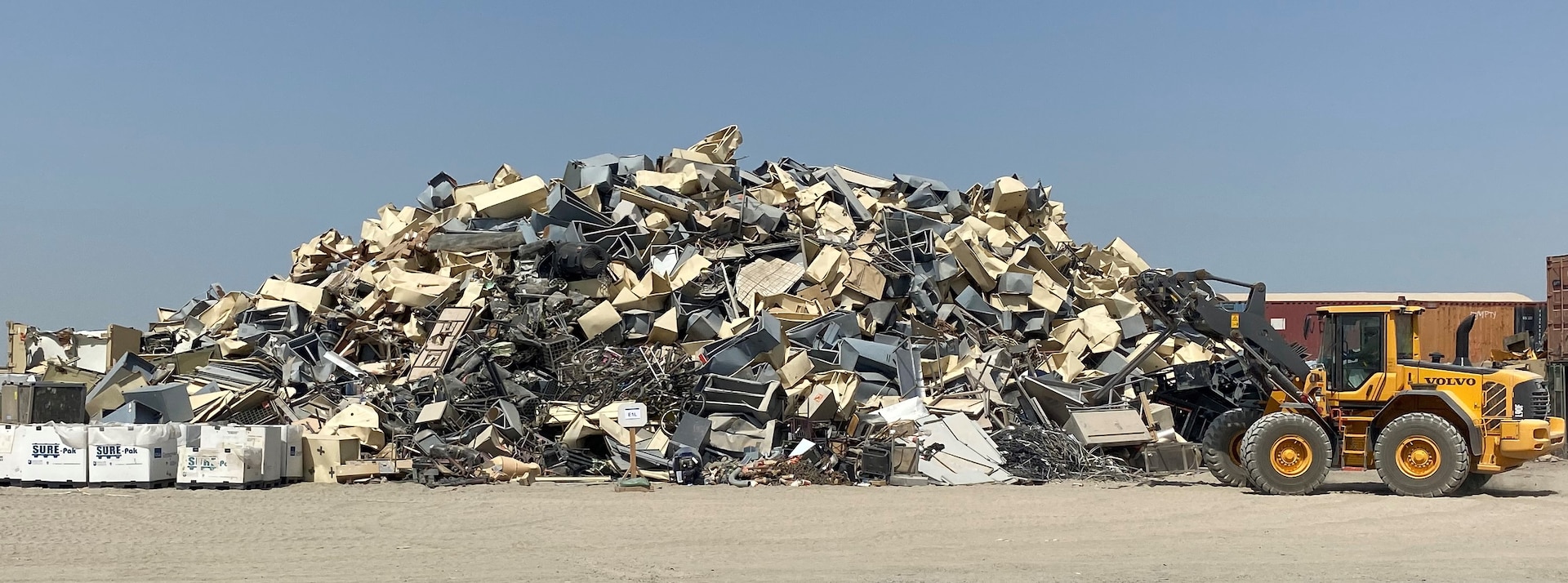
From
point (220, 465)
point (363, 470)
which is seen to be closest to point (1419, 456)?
point (363, 470)

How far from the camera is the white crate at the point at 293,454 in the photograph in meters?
14.8

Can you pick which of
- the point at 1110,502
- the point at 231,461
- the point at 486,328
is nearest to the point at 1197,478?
the point at 1110,502

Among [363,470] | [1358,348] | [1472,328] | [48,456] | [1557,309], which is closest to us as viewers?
[1358,348]

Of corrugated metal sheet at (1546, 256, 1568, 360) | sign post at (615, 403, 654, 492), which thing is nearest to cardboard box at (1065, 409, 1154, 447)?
sign post at (615, 403, 654, 492)

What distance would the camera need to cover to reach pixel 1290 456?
13.3 m

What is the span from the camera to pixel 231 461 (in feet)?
46.6

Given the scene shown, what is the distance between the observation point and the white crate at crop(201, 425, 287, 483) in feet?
46.8

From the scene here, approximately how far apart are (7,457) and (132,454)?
1.66 m

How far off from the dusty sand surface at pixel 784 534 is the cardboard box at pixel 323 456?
1.16ft

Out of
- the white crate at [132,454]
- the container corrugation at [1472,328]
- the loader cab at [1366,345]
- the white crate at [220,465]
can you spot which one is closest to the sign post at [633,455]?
the white crate at [220,465]

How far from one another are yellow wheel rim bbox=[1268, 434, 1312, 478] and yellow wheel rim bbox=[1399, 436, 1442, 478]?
2.87 feet

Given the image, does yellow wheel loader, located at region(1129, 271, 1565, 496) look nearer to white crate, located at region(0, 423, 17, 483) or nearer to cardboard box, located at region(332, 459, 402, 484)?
cardboard box, located at region(332, 459, 402, 484)

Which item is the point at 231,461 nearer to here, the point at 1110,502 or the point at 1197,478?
the point at 1110,502

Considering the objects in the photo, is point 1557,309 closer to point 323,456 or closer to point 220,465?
point 323,456
